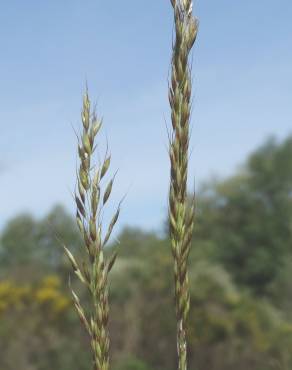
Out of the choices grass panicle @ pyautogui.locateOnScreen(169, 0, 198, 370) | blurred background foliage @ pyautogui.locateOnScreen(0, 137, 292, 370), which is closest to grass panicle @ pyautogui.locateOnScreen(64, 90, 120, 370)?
grass panicle @ pyautogui.locateOnScreen(169, 0, 198, 370)

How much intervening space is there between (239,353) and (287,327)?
1350 mm

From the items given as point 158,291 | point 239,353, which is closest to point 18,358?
point 158,291

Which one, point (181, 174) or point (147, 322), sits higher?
point (147, 322)

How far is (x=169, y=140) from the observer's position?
1447 millimetres

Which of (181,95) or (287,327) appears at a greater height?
(287,327)

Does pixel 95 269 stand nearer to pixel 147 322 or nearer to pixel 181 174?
pixel 181 174

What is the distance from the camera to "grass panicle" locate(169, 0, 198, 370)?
1417mm

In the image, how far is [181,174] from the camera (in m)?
1.42

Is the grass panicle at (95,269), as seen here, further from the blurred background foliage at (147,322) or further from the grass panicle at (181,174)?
the blurred background foliage at (147,322)

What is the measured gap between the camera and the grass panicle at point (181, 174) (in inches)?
55.8

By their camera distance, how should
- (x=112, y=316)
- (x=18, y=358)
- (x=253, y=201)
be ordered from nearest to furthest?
(x=18, y=358), (x=112, y=316), (x=253, y=201)

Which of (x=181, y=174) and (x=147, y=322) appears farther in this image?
(x=147, y=322)

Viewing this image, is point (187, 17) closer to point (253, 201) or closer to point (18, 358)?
point (18, 358)

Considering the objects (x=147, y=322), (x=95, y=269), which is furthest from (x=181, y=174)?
(x=147, y=322)
